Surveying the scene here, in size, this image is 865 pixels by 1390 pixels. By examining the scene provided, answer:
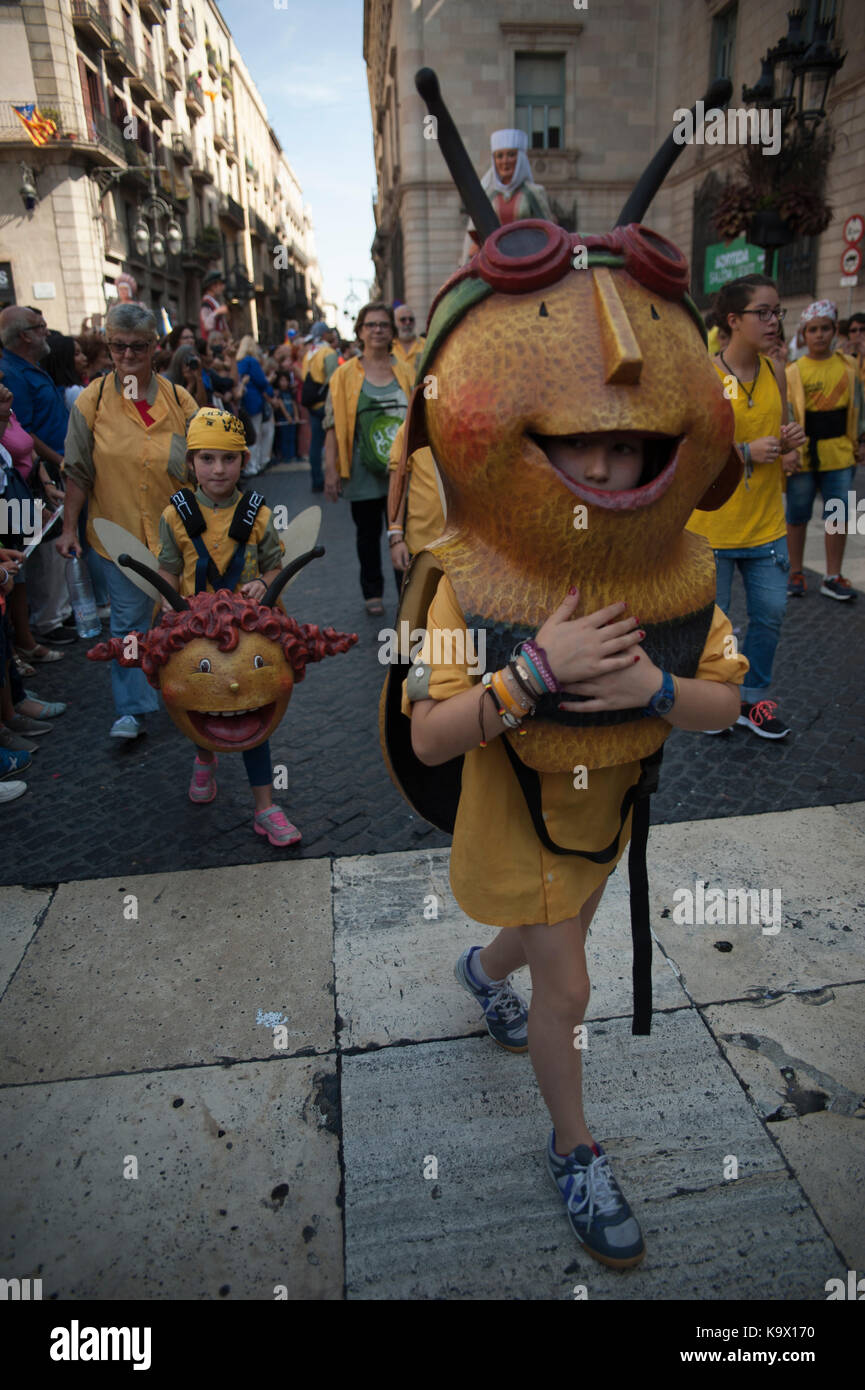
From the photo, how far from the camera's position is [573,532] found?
4.93 feet

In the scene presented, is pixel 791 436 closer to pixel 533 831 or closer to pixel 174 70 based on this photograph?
pixel 533 831

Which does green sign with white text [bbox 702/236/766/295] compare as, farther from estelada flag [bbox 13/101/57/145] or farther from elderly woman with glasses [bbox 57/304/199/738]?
elderly woman with glasses [bbox 57/304/199/738]

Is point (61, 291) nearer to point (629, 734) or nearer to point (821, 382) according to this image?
point (821, 382)

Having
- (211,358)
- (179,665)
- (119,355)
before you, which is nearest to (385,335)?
(119,355)

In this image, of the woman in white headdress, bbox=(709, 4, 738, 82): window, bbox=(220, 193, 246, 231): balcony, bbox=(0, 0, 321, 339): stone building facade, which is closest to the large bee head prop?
the woman in white headdress

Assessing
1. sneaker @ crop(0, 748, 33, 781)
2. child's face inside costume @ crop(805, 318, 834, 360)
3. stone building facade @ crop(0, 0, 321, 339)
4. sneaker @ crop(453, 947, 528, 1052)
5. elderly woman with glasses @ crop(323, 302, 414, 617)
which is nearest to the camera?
sneaker @ crop(453, 947, 528, 1052)

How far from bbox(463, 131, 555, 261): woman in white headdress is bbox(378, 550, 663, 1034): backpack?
2.32 meters

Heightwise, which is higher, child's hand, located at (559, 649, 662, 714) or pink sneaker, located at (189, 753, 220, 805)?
child's hand, located at (559, 649, 662, 714)

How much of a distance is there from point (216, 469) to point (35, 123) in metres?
23.5

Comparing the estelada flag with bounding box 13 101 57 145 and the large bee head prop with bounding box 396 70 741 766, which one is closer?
the large bee head prop with bounding box 396 70 741 766

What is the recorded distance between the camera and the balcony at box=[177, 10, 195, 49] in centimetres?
3152

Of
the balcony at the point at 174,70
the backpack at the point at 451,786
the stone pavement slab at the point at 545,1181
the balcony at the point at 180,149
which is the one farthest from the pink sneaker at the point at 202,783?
the balcony at the point at 174,70

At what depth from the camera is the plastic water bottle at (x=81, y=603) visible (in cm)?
642

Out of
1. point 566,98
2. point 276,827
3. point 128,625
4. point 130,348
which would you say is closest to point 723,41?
point 566,98
